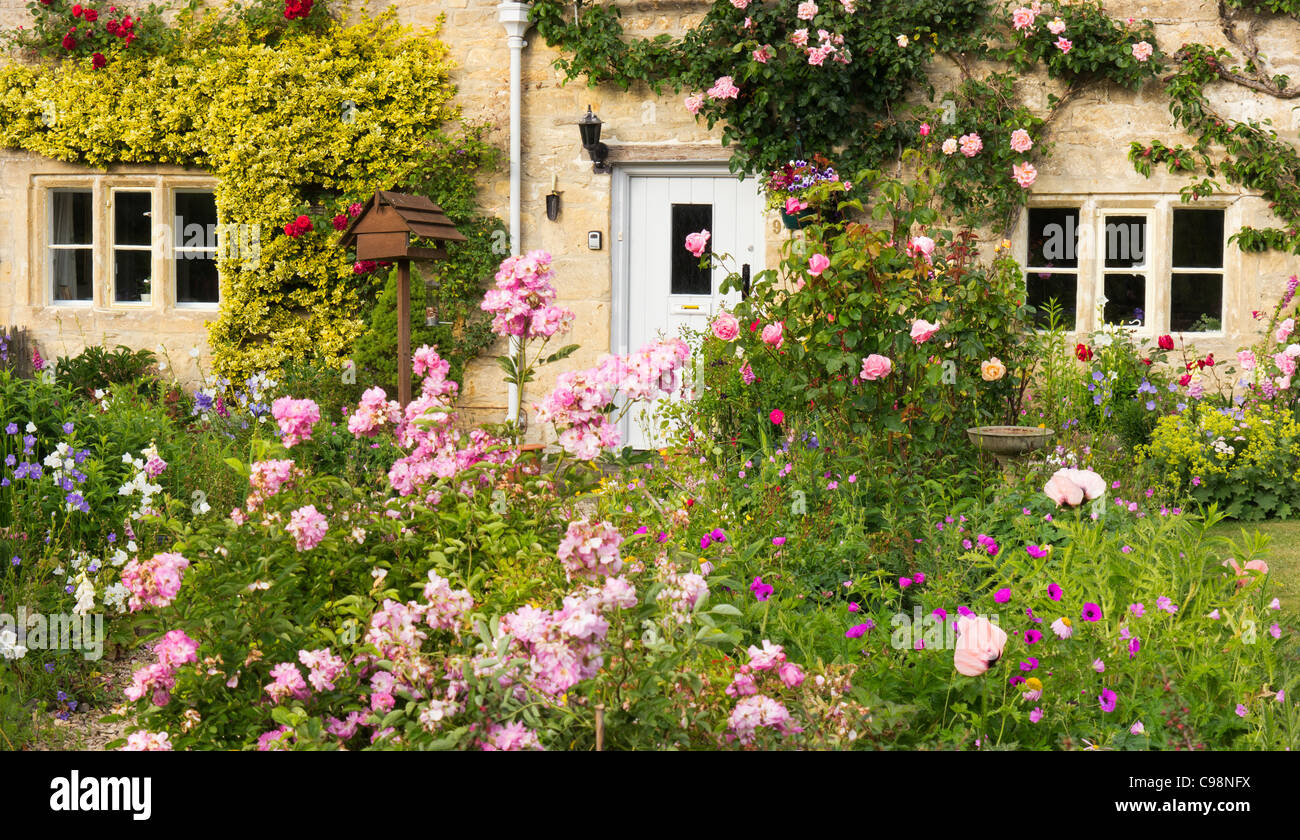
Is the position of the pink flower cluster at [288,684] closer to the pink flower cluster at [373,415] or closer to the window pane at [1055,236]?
the pink flower cluster at [373,415]

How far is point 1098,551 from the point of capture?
344cm

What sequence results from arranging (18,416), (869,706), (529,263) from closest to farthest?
(869,706) < (529,263) < (18,416)

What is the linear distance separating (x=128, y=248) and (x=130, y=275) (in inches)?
8.2

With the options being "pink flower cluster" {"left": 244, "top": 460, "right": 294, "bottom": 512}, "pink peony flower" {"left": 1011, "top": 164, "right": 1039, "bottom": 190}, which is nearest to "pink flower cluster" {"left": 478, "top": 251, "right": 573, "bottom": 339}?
"pink flower cluster" {"left": 244, "top": 460, "right": 294, "bottom": 512}

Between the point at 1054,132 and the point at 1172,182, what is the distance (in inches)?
31.7

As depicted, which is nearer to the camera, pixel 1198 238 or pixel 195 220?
pixel 1198 238

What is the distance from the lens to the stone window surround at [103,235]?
8836mm

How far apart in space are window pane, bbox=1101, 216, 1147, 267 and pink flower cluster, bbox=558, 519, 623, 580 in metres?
6.48

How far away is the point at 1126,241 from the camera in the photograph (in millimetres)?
7852

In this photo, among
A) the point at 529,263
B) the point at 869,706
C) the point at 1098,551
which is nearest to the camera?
the point at 869,706

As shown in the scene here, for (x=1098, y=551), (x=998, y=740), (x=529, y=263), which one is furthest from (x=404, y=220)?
(x=998, y=740)

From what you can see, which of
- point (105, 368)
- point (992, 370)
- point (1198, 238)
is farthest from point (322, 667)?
point (1198, 238)
